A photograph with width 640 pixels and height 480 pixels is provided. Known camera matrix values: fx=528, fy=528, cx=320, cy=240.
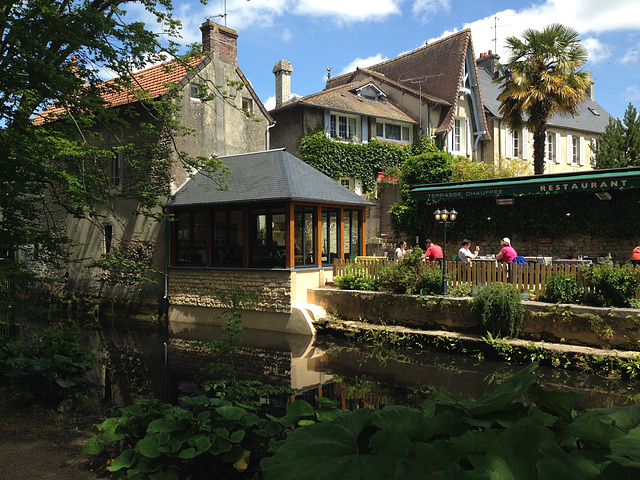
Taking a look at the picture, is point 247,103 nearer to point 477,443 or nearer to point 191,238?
point 191,238

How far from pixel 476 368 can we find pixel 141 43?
8.88 meters

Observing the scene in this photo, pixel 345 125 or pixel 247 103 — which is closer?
pixel 247 103

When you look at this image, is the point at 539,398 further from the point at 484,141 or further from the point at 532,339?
the point at 484,141

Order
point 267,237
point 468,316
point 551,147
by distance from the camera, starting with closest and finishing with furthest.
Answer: point 468,316
point 267,237
point 551,147

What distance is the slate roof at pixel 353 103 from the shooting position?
24.3 m

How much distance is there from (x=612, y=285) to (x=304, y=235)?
8.29 meters

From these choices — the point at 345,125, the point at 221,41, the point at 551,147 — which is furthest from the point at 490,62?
the point at 221,41

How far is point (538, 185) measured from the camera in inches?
674

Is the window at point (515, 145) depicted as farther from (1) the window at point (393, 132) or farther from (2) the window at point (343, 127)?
(2) the window at point (343, 127)

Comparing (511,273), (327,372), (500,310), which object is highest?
(511,273)

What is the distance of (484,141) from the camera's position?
30734 millimetres

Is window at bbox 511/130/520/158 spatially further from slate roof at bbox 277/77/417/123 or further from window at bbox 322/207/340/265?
window at bbox 322/207/340/265

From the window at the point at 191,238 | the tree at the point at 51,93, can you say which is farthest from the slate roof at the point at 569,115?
the tree at the point at 51,93

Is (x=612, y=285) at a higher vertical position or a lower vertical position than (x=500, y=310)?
higher
